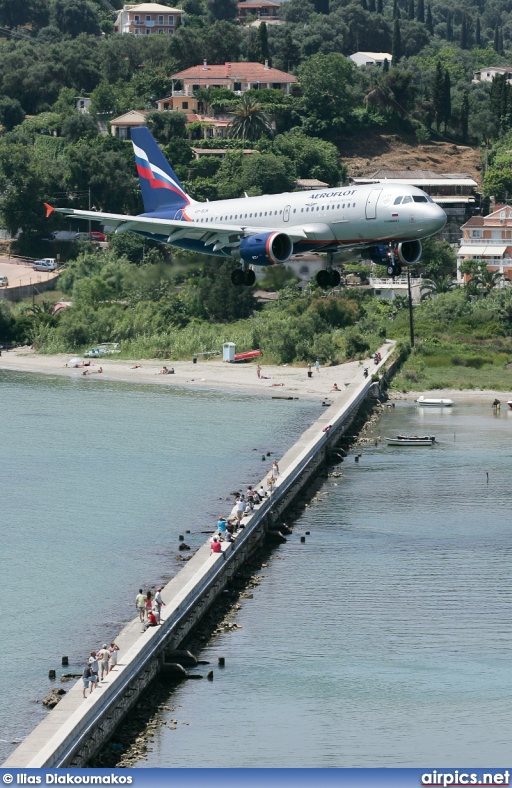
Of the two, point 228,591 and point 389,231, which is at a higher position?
point 389,231

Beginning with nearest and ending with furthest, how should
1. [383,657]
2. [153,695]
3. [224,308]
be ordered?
1. [153,695]
2. [383,657]
3. [224,308]

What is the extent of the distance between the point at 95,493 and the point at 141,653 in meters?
47.4

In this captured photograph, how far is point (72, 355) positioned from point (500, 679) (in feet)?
356

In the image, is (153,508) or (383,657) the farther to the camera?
(153,508)

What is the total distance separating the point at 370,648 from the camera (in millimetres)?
74500

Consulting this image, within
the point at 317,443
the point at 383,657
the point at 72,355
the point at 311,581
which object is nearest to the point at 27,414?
the point at 72,355

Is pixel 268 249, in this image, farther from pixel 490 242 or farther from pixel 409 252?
pixel 490 242

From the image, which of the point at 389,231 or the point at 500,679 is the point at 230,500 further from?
the point at 500,679

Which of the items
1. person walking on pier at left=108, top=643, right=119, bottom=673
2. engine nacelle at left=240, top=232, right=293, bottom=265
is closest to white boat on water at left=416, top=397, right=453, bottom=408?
engine nacelle at left=240, top=232, right=293, bottom=265

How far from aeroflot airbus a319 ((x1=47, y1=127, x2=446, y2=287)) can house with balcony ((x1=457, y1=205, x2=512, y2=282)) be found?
9337cm

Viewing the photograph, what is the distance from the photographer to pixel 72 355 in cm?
17338

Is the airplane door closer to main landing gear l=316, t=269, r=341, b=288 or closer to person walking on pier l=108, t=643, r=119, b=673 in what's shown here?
main landing gear l=316, t=269, r=341, b=288

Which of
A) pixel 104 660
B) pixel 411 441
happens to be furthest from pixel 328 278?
pixel 411 441

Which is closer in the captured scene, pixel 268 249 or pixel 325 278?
pixel 268 249
